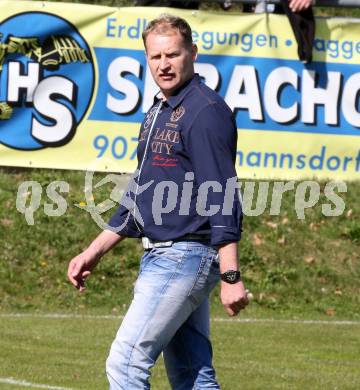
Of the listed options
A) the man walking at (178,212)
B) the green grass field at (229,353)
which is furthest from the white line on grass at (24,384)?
the man walking at (178,212)

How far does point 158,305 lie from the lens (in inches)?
202

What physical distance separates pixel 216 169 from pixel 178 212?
32 cm

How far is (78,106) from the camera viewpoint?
13.2 metres

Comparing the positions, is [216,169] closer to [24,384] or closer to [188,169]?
[188,169]

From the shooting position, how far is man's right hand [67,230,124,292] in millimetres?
5609

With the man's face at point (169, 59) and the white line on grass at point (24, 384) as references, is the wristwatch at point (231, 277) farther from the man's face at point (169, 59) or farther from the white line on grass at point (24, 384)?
the white line on grass at point (24, 384)

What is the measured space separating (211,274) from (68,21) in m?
8.36

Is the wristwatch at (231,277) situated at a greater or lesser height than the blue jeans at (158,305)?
greater

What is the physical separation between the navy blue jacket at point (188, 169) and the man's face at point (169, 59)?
51 millimetres

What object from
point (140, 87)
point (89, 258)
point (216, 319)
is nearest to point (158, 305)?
point (89, 258)

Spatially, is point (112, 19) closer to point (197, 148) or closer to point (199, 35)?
point (199, 35)

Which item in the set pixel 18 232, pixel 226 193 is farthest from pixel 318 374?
pixel 18 232

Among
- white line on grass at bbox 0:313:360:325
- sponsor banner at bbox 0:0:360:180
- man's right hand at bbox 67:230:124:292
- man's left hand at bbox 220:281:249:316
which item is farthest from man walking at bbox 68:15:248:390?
sponsor banner at bbox 0:0:360:180

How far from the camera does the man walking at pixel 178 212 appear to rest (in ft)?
16.5
